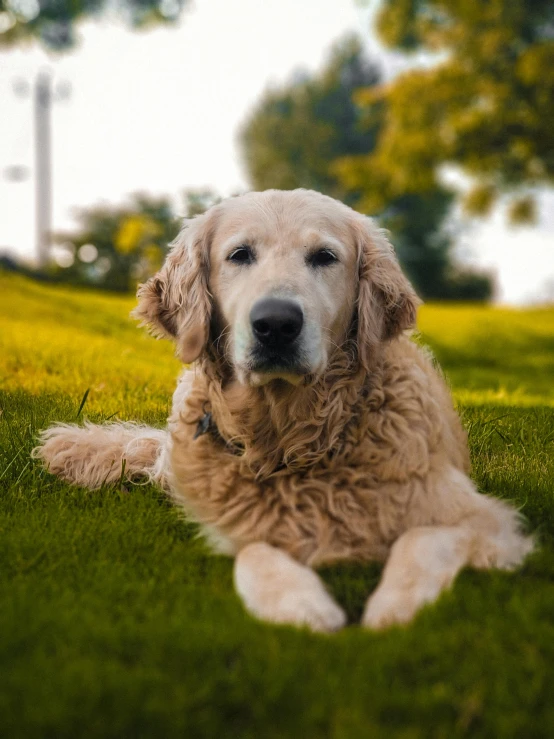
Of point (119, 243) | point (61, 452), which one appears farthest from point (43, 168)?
point (61, 452)

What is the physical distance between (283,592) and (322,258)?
5.09 ft

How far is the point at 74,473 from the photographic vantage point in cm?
421

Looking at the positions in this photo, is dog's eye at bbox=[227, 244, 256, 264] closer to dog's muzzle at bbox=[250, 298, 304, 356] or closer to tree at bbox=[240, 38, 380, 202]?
dog's muzzle at bbox=[250, 298, 304, 356]

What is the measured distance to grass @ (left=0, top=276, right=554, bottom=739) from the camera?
6.36ft

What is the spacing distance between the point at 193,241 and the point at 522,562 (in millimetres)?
2075

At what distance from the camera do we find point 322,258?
11.4ft

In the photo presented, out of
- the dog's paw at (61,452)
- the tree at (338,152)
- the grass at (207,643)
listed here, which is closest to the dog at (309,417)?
the grass at (207,643)

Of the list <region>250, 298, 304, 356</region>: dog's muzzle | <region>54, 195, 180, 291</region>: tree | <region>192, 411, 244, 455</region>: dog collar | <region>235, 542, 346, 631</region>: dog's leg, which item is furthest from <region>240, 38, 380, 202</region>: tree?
<region>235, 542, 346, 631</region>: dog's leg

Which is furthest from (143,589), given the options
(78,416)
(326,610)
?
(78,416)

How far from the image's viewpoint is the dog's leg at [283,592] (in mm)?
2457

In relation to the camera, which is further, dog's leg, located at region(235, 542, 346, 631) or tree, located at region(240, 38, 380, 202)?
tree, located at region(240, 38, 380, 202)

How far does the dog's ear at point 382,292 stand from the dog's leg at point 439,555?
915mm

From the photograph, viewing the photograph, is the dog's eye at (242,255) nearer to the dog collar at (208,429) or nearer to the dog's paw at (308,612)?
the dog collar at (208,429)

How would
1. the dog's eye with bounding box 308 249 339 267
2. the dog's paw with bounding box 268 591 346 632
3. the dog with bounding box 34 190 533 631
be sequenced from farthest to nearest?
1. the dog's eye with bounding box 308 249 339 267
2. the dog with bounding box 34 190 533 631
3. the dog's paw with bounding box 268 591 346 632
